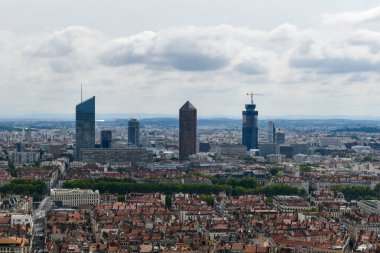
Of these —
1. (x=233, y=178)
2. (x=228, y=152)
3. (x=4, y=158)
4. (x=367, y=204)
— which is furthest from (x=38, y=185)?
(x=228, y=152)

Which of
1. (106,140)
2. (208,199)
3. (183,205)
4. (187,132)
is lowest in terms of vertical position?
(208,199)

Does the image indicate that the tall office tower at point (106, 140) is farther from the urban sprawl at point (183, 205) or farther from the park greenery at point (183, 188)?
the park greenery at point (183, 188)

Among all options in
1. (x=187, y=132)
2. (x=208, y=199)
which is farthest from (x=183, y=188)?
(x=187, y=132)

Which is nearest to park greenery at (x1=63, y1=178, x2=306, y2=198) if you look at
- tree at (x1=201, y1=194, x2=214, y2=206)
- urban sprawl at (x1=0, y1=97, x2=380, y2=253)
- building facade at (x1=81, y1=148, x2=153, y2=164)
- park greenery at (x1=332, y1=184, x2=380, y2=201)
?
urban sprawl at (x1=0, y1=97, x2=380, y2=253)

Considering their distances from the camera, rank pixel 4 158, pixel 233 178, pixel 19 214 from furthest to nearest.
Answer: pixel 4 158 → pixel 233 178 → pixel 19 214

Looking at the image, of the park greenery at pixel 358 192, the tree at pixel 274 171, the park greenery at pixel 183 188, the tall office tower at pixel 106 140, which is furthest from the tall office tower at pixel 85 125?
the park greenery at pixel 358 192

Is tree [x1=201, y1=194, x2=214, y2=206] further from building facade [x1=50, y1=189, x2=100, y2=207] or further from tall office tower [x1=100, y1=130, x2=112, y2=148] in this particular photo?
tall office tower [x1=100, y1=130, x2=112, y2=148]

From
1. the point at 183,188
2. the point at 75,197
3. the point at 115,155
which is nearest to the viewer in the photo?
the point at 75,197

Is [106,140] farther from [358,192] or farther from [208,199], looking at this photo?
[208,199]

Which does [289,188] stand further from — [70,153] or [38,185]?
[70,153]
